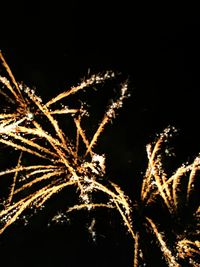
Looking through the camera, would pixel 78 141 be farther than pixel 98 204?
No

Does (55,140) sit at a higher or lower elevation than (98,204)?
higher

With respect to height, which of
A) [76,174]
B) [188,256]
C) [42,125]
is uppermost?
[42,125]

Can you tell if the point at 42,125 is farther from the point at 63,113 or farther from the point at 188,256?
the point at 188,256

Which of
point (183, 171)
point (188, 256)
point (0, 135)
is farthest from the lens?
point (188, 256)

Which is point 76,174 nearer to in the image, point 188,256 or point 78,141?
point 78,141

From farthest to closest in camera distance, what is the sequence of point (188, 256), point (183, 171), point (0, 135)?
point (188, 256)
point (183, 171)
point (0, 135)

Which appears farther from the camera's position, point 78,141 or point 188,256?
point 188,256

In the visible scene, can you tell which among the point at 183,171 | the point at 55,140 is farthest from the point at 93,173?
the point at 183,171

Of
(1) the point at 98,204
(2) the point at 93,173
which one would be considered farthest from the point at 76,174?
(1) the point at 98,204

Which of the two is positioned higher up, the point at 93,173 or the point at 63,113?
the point at 63,113
